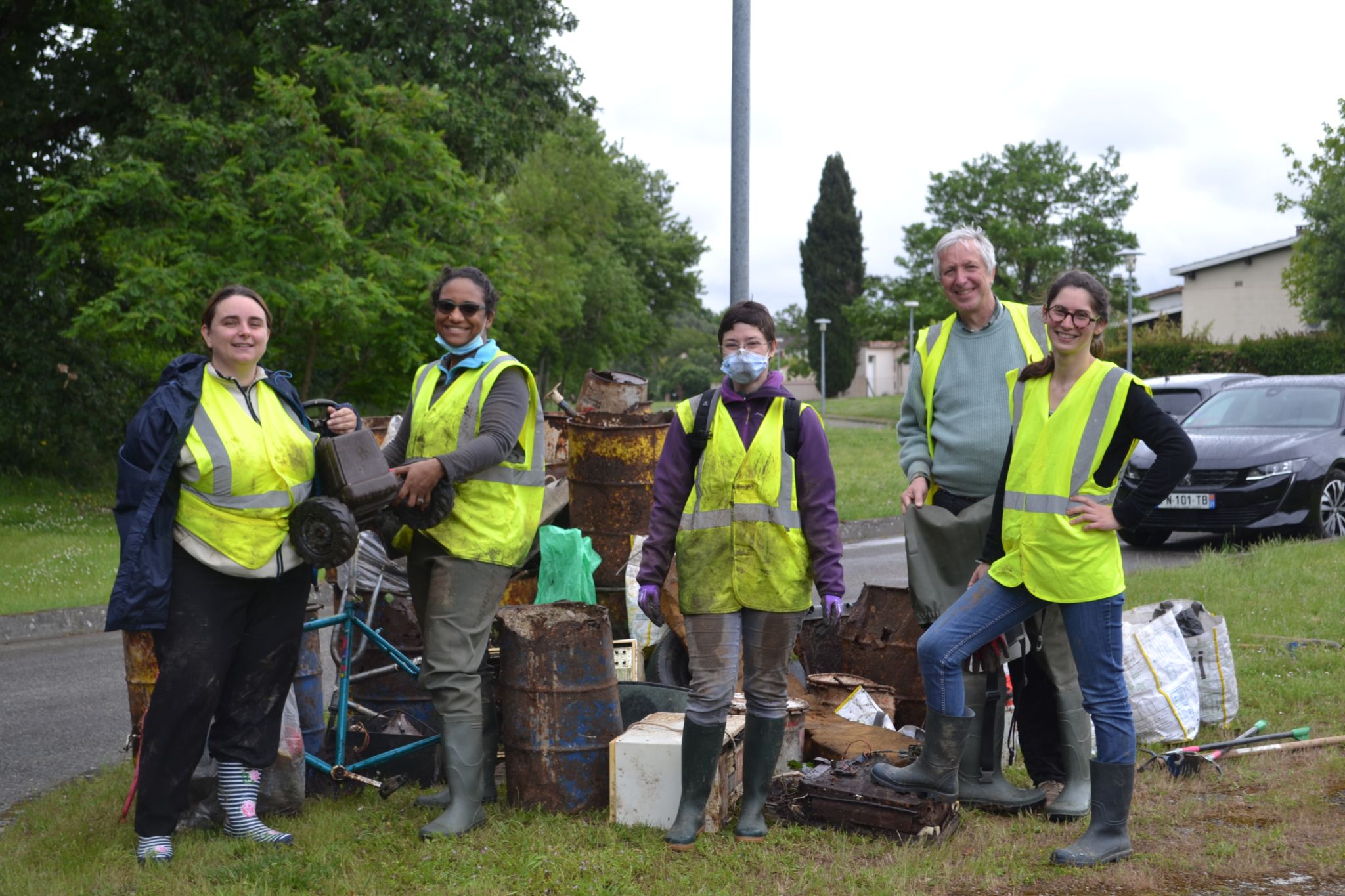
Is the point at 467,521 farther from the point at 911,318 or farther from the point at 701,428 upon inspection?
the point at 911,318

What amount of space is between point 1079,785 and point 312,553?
2940 mm

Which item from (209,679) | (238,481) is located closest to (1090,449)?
(238,481)

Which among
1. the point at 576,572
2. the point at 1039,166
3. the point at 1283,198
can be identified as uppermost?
the point at 1039,166

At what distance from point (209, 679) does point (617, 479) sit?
3.12 metres

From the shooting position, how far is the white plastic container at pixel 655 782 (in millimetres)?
4512

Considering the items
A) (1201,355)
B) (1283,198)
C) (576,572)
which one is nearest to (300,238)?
(576,572)

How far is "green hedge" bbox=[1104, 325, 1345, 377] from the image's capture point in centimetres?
3509

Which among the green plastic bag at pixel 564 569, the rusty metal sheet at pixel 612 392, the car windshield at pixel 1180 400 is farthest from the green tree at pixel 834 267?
the green plastic bag at pixel 564 569

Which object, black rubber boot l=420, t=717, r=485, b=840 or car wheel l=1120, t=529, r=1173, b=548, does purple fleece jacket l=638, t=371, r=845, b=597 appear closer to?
black rubber boot l=420, t=717, r=485, b=840

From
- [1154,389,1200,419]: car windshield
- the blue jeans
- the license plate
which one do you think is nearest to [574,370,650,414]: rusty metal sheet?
the blue jeans

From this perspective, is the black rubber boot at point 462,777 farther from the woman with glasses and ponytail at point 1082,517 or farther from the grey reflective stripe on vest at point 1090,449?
the grey reflective stripe on vest at point 1090,449

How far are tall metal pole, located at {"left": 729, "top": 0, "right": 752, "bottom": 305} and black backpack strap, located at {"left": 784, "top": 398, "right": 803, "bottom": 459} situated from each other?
4.61 meters

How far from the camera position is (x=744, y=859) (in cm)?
416

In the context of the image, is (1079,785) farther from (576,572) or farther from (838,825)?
(576,572)
